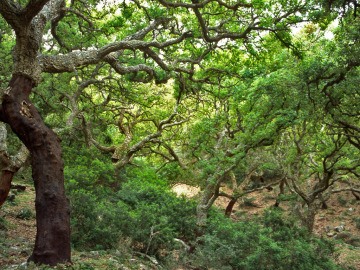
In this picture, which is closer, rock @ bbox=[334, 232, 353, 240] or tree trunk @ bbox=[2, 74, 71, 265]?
tree trunk @ bbox=[2, 74, 71, 265]

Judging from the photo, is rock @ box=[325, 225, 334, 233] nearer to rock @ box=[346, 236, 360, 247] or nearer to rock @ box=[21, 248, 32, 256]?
rock @ box=[346, 236, 360, 247]

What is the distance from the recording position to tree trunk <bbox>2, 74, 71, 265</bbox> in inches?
163

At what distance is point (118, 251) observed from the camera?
22.2 ft

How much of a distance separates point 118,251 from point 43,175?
3.23m

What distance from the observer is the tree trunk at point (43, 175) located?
4.14m

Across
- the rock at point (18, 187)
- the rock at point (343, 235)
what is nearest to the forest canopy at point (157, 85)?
the rock at point (18, 187)

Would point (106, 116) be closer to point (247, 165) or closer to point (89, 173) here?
point (89, 173)

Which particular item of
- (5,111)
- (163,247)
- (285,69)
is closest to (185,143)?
(285,69)

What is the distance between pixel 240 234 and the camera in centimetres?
892

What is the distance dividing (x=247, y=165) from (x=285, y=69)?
906 cm

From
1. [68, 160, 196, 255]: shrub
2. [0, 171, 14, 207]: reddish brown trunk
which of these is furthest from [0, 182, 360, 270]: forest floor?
[0, 171, 14, 207]: reddish brown trunk

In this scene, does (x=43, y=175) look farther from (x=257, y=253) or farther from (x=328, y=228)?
(x=328, y=228)

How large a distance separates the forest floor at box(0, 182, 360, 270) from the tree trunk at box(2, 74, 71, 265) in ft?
0.98

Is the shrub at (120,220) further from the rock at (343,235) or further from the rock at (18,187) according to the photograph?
the rock at (343,235)
